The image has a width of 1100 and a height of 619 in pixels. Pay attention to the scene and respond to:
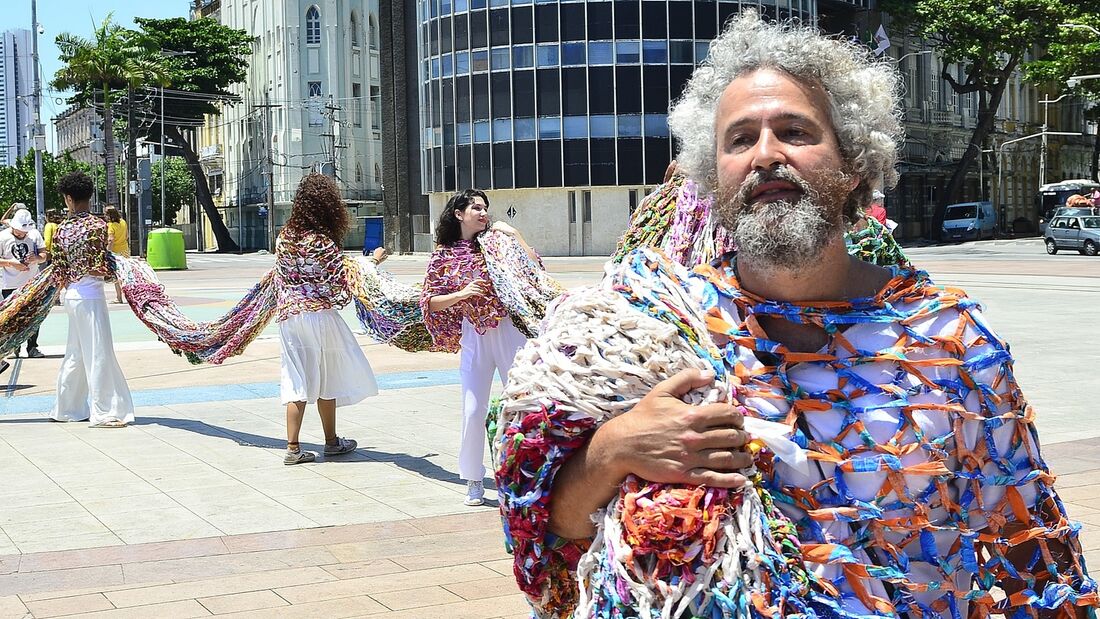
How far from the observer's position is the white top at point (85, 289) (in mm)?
10070

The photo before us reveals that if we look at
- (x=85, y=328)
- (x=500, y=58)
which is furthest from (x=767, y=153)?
(x=500, y=58)

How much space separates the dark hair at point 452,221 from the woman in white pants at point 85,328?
3.84 metres

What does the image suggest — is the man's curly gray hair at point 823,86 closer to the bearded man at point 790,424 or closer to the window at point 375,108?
the bearded man at point 790,424

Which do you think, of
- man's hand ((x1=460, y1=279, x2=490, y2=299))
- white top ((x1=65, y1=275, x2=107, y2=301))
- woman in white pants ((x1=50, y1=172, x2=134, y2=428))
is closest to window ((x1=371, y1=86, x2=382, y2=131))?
woman in white pants ((x1=50, y1=172, x2=134, y2=428))

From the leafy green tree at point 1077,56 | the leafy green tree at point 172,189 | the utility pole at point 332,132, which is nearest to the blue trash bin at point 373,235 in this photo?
the utility pole at point 332,132

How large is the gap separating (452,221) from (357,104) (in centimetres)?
6690

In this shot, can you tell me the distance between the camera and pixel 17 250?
49.2ft

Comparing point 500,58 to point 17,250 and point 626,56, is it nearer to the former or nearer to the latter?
point 626,56

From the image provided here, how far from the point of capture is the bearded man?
5.72 ft

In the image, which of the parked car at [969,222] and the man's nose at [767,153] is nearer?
the man's nose at [767,153]

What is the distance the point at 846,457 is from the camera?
188 centimetres

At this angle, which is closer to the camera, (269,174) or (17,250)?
(17,250)

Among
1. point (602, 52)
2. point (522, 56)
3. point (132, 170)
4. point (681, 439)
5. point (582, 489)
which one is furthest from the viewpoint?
point (132, 170)

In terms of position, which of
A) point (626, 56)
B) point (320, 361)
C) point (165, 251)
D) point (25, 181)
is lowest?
point (320, 361)
